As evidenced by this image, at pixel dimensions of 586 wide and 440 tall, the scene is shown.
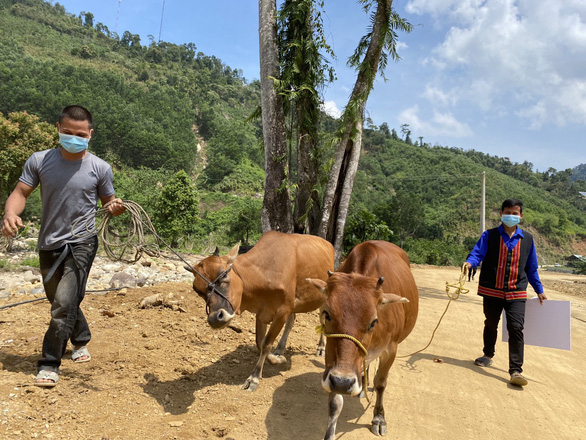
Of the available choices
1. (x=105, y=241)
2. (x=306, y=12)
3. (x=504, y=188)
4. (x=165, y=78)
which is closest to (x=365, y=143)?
(x=504, y=188)

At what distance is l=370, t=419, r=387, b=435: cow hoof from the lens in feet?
11.5

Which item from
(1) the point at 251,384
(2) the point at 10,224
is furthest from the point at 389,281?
(2) the point at 10,224

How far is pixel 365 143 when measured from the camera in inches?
3620

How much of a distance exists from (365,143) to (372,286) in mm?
92633

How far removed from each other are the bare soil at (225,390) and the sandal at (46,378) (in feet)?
0.19

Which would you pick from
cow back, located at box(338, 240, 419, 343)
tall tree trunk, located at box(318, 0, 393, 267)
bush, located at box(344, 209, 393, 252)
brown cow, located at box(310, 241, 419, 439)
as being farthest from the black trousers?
bush, located at box(344, 209, 393, 252)

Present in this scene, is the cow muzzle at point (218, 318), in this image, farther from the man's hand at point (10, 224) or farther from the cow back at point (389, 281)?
the man's hand at point (10, 224)

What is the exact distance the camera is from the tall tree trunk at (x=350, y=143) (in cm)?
887

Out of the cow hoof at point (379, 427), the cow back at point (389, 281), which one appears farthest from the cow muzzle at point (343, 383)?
the cow hoof at point (379, 427)

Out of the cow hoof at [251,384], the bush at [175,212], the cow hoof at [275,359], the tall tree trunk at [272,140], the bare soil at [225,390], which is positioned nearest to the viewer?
the bare soil at [225,390]

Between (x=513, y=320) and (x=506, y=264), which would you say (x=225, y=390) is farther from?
(x=506, y=264)

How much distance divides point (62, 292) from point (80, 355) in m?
0.91

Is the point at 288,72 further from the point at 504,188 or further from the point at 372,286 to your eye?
the point at 504,188

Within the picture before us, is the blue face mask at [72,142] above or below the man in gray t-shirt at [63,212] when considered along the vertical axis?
above
